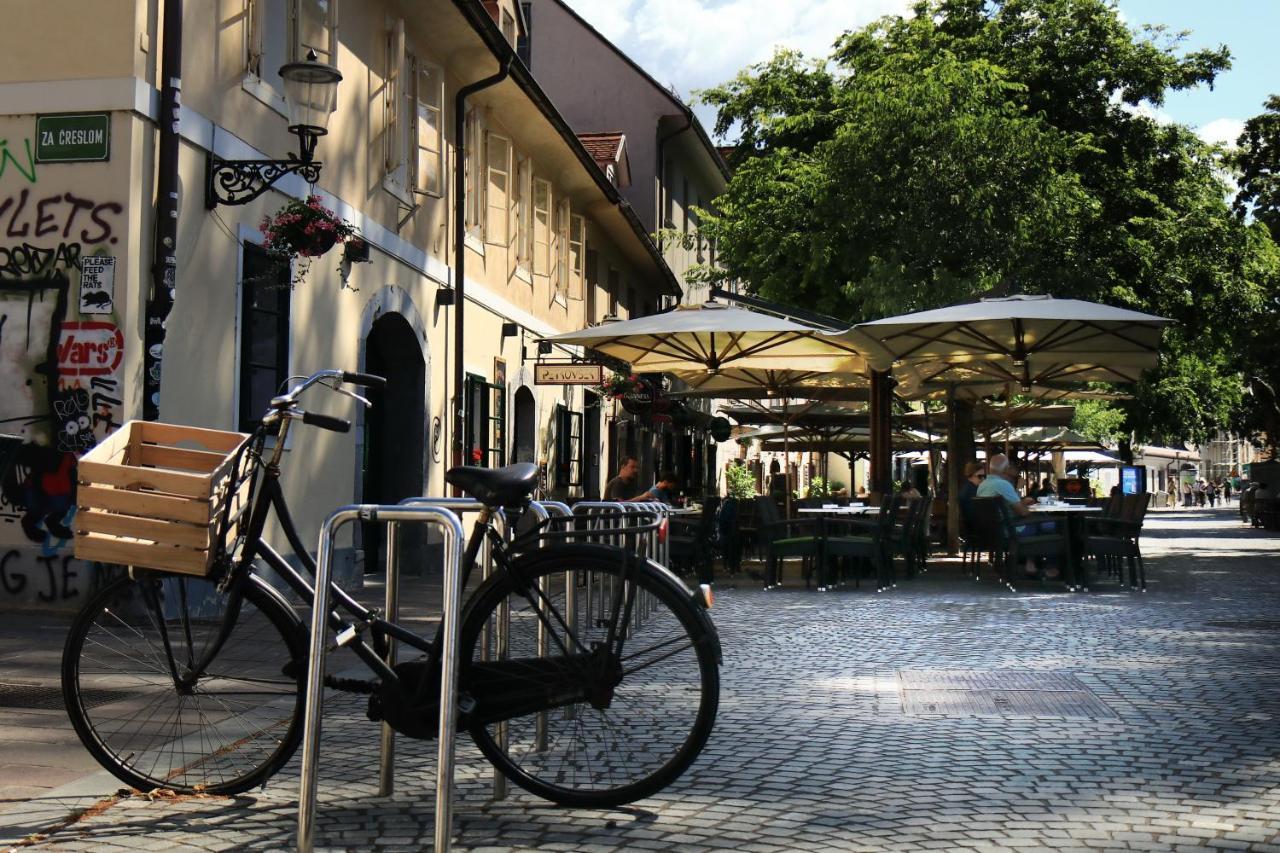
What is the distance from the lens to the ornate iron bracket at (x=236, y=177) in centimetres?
1115

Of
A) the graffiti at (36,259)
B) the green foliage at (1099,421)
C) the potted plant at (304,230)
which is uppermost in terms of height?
the green foliage at (1099,421)

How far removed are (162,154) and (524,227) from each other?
11.8 m

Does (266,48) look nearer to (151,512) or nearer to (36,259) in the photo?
(36,259)

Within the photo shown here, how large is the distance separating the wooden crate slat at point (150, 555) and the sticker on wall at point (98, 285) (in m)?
6.05

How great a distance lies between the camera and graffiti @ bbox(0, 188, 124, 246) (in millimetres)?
10398

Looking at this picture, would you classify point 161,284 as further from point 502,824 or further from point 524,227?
point 524,227

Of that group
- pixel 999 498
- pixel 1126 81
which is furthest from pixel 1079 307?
pixel 1126 81

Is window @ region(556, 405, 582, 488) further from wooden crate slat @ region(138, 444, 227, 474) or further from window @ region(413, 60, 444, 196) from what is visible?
wooden crate slat @ region(138, 444, 227, 474)

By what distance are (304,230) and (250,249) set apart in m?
0.79

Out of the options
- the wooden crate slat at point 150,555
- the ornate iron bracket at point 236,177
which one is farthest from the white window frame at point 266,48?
the wooden crate slat at point 150,555

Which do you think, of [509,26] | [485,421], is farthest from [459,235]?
[509,26]

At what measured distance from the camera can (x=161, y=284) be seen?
10500 mm

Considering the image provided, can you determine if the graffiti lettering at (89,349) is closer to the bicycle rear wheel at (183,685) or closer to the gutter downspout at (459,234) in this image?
the bicycle rear wheel at (183,685)

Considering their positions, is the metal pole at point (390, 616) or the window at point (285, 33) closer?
the metal pole at point (390, 616)
